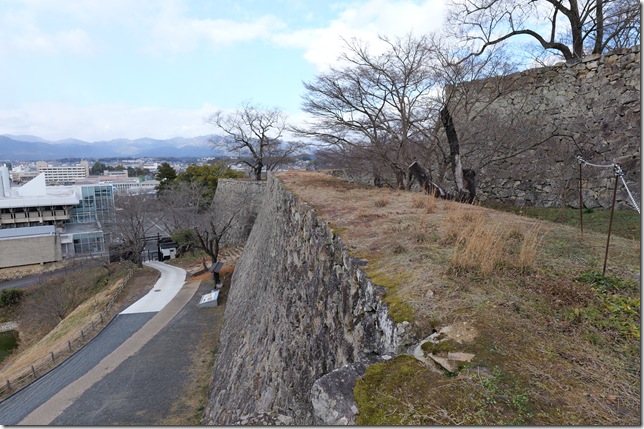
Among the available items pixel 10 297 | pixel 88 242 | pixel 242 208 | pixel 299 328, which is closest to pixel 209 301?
pixel 299 328

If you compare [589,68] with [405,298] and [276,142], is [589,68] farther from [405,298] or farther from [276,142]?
[276,142]

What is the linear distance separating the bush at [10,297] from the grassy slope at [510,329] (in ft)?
96.0

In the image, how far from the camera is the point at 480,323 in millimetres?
2633

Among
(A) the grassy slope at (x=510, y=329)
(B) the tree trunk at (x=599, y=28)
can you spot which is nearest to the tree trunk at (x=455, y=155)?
(A) the grassy slope at (x=510, y=329)

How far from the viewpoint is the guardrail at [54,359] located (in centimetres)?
1025

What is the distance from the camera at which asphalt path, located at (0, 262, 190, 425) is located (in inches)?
337

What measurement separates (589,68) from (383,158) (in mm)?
6754

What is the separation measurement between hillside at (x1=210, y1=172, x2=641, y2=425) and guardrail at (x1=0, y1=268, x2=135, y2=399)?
9063 millimetres

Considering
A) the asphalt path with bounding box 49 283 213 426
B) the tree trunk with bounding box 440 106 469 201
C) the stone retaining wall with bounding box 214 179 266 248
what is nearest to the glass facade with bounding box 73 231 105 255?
the stone retaining wall with bounding box 214 179 266 248

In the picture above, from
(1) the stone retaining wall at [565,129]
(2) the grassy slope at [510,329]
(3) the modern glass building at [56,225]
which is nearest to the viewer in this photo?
(2) the grassy slope at [510,329]

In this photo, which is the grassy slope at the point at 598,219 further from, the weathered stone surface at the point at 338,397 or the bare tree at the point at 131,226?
the bare tree at the point at 131,226

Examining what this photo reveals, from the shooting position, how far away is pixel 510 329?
2.58 meters

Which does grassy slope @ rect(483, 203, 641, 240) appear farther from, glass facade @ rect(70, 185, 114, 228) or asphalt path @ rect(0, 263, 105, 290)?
glass facade @ rect(70, 185, 114, 228)

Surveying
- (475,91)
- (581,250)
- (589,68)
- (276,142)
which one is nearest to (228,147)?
(276,142)
